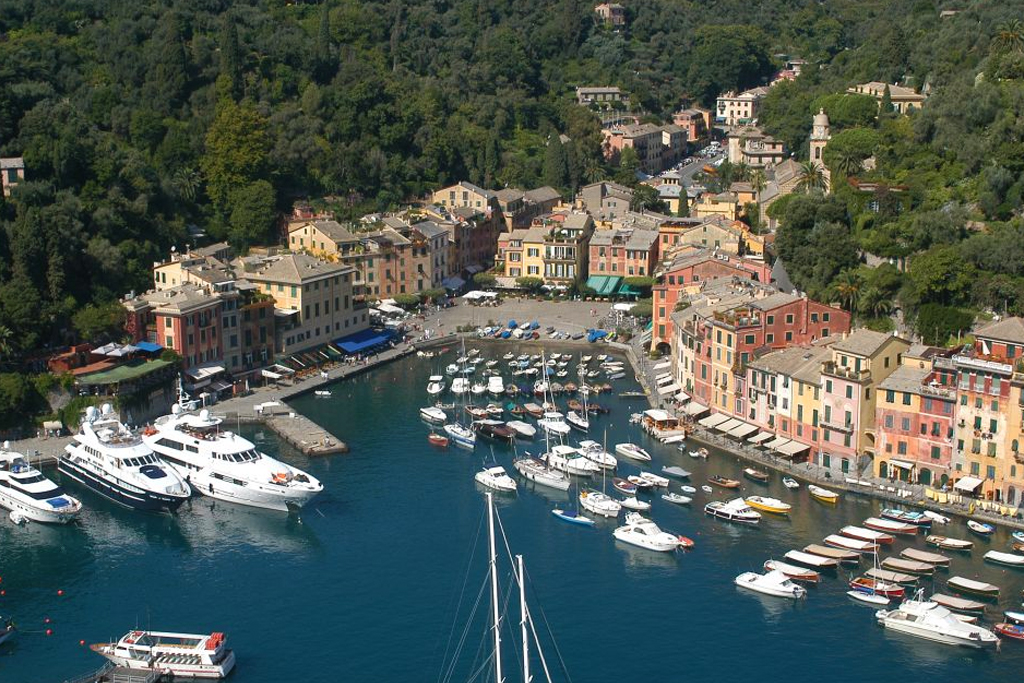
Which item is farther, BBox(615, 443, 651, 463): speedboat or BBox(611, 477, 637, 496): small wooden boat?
BBox(615, 443, 651, 463): speedboat

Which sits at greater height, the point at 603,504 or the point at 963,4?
the point at 963,4

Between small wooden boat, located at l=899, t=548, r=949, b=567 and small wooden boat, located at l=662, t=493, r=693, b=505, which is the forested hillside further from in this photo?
small wooden boat, located at l=899, t=548, r=949, b=567

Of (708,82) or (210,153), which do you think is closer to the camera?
(210,153)

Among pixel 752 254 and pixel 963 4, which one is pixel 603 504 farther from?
pixel 963 4

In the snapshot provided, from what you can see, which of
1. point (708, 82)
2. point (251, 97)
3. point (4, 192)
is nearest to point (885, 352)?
point (4, 192)

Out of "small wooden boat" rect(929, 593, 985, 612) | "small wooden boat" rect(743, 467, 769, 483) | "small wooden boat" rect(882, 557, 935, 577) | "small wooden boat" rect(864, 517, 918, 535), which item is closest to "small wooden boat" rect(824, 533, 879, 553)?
"small wooden boat" rect(882, 557, 935, 577)

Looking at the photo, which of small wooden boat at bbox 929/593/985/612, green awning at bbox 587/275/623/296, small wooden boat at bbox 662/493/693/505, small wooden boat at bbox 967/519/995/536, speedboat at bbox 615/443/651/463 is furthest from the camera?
green awning at bbox 587/275/623/296

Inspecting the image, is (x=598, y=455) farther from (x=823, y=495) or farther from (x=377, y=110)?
(x=377, y=110)
